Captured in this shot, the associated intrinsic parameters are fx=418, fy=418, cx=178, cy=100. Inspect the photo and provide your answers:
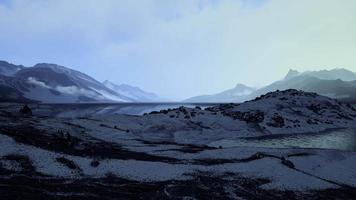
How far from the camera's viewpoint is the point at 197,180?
3819cm

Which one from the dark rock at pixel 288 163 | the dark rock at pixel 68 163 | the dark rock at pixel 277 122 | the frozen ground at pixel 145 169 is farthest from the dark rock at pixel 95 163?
the dark rock at pixel 277 122

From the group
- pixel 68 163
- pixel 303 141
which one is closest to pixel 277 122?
pixel 303 141

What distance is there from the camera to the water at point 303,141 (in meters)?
71.2

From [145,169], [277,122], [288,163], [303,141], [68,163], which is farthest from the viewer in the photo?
[277,122]

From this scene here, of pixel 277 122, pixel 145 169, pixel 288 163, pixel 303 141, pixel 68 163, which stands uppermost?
pixel 277 122

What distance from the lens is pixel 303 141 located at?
77.5 metres

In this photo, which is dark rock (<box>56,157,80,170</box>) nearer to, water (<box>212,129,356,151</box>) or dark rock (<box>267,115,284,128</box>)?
water (<box>212,129,356,151</box>)

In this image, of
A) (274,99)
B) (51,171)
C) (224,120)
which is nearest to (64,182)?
(51,171)

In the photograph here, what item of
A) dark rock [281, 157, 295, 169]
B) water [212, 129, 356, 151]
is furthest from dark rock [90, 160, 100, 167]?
water [212, 129, 356, 151]

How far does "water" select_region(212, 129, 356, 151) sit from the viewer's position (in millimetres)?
71250

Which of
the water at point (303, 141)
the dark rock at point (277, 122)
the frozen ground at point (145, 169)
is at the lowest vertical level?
the frozen ground at point (145, 169)

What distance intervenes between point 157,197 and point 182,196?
2033 millimetres

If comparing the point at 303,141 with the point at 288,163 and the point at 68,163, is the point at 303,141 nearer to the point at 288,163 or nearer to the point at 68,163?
the point at 288,163

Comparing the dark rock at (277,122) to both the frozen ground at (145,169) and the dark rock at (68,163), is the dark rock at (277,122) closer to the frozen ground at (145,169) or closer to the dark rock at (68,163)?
the frozen ground at (145,169)
